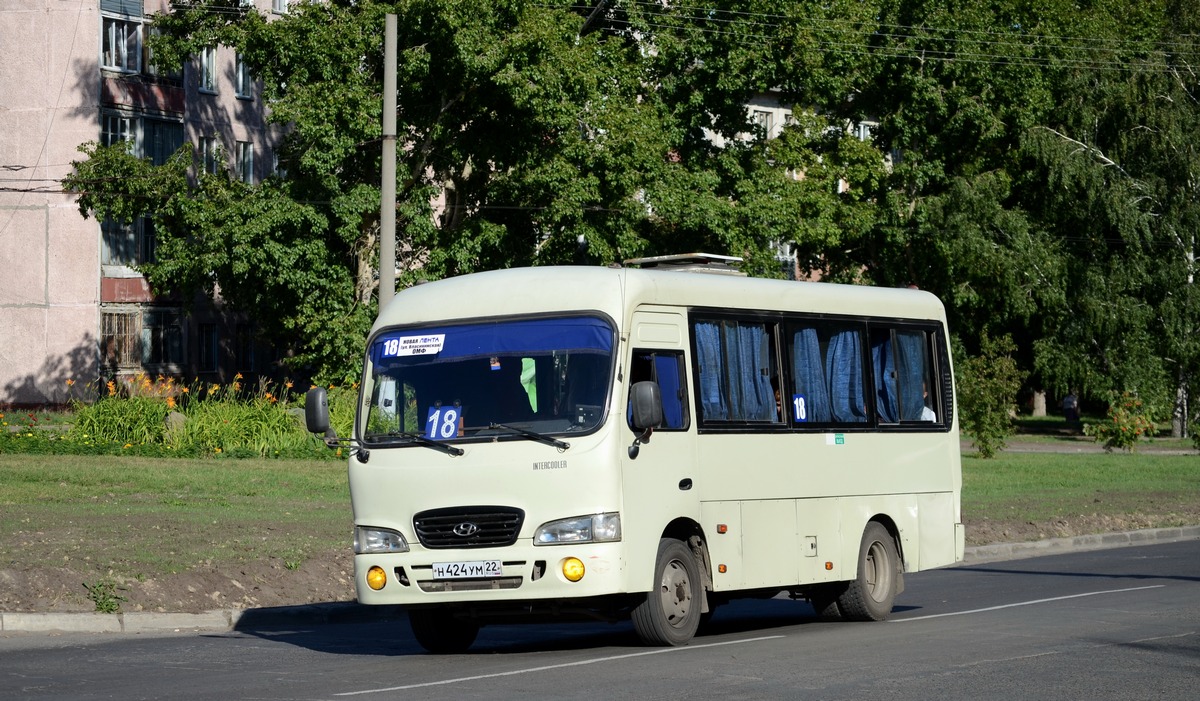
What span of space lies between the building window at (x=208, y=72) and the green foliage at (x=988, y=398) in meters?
28.4

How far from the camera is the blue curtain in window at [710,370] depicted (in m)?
13.4

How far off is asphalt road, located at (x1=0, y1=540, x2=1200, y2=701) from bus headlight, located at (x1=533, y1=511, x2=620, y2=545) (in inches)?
32.9

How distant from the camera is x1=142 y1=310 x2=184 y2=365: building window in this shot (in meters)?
55.8

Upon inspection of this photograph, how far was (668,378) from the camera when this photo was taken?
1296 centimetres

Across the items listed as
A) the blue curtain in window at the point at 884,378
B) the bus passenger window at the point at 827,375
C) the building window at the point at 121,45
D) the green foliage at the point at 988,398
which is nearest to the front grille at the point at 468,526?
the bus passenger window at the point at 827,375

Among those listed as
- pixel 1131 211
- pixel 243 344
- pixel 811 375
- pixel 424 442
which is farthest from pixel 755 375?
pixel 243 344

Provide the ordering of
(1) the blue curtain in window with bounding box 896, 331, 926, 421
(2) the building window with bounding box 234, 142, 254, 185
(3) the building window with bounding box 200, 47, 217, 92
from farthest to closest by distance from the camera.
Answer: (2) the building window with bounding box 234, 142, 254, 185 → (3) the building window with bounding box 200, 47, 217, 92 → (1) the blue curtain in window with bounding box 896, 331, 926, 421

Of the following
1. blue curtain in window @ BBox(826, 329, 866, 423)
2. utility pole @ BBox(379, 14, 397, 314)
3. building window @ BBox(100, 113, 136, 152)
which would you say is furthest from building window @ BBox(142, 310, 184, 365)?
blue curtain in window @ BBox(826, 329, 866, 423)

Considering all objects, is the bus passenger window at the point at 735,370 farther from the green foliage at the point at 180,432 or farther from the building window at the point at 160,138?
the building window at the point at 160,138

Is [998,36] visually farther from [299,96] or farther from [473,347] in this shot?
[473,347]

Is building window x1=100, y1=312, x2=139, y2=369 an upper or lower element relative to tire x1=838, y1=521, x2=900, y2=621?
upper

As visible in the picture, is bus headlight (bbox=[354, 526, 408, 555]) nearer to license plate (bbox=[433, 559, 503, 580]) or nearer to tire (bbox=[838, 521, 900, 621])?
license plate (bbox=[433, 559, 503, 580])

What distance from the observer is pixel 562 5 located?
147 ft

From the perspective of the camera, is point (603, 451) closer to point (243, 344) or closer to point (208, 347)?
point (208, 347)
